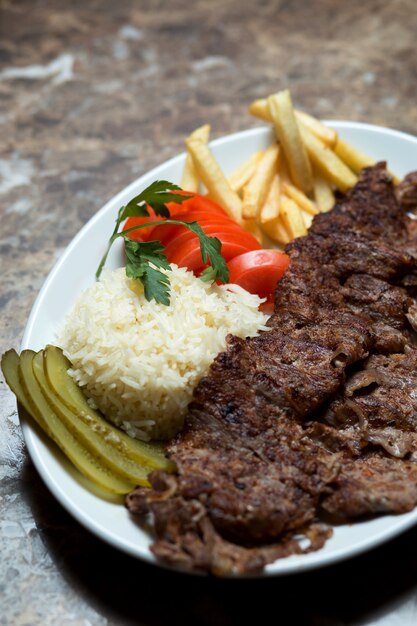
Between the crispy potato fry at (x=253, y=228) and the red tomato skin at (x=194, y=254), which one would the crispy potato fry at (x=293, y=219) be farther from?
the red tomato skin at (x=194, y=254)

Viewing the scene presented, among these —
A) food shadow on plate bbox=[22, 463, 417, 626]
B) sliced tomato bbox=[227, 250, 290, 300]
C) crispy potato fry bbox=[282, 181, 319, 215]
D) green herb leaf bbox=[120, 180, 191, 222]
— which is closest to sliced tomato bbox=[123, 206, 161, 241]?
green herb leaf bbox=[120, 180, 191, 222]

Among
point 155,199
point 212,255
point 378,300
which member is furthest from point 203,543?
point 155,199

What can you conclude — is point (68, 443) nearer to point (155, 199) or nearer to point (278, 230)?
point (155, 199)

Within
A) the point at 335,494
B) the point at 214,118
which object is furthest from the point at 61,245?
the point at 335,494

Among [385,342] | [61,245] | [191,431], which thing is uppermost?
[385,342]

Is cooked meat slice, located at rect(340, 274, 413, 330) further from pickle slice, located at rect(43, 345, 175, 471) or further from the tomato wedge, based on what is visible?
pickle slice, located at rect(43, 345, 175, 471)

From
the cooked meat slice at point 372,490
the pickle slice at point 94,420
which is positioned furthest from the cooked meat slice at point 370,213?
the pickle slice at point 94,420

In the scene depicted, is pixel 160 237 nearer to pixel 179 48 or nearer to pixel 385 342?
pixel 385 342
